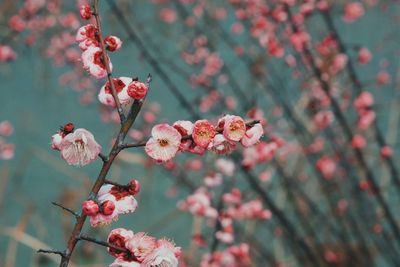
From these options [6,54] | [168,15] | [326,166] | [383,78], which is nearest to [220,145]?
[326,166]

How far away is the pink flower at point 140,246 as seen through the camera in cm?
123

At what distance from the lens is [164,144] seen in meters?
1.32

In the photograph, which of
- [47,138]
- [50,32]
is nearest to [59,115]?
[47,138]

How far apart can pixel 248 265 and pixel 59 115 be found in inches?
97.9

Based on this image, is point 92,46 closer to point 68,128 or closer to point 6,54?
point 68,128

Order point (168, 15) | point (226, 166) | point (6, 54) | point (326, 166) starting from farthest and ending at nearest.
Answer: point (168, 15), point (6, 54), point (326, 166), point (226, 166)

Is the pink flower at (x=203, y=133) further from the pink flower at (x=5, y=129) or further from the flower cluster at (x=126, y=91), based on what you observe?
the pink flower at (x=5, y=129)

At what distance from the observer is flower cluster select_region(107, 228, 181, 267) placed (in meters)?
1.20

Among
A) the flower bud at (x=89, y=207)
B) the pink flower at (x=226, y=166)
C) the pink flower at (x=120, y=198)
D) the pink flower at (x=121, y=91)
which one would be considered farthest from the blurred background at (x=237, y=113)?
the flower bud at (x=89, y=207)

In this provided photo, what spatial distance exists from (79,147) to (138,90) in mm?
208

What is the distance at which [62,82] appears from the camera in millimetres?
5918

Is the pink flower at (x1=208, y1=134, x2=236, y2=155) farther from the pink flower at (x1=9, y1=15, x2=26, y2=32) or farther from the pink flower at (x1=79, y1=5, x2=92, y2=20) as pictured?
the pink flower at (x1=9, y1=15, x2=26, y2=32)

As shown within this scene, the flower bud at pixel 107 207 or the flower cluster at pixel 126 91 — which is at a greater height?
the flower cluster at pixel 126 91

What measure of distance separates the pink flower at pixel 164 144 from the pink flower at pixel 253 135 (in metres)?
0.16
